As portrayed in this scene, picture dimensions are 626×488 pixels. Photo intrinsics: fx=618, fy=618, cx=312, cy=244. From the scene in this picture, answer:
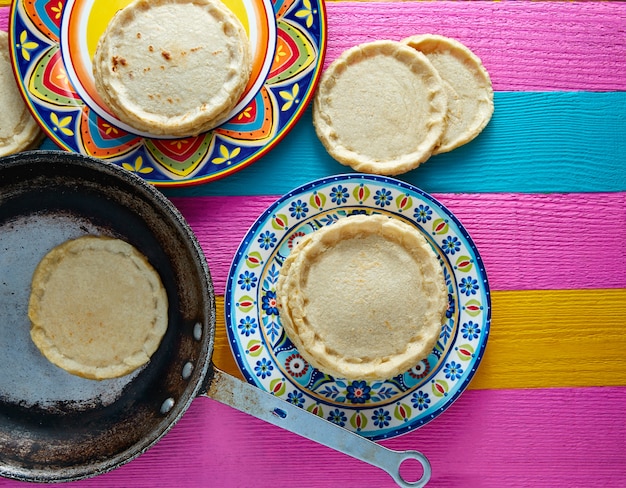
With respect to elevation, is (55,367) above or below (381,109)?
below

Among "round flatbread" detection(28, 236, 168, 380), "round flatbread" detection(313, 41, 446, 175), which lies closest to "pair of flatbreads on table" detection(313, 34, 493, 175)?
"round flatbread" detection(313, 41, 446, 175)

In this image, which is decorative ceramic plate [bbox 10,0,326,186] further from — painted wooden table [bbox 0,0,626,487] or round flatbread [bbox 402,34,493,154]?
round flatbread [bbox 402,34,493,154]

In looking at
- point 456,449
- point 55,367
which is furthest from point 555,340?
point 55,367

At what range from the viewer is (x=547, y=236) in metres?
1.75

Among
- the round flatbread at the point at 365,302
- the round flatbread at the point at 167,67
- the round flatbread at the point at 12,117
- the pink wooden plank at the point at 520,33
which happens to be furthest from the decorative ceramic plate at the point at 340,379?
the round flatbread at the point at 12,117

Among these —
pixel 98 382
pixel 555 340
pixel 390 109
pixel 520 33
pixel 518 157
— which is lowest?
pixel 555 340

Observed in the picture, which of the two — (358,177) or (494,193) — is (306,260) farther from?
(494,193)

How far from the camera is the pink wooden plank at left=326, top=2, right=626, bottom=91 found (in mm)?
1760

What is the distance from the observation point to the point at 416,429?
1663mm

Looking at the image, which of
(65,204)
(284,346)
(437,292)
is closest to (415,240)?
(437,292)

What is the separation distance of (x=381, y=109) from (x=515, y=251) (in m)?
0.55

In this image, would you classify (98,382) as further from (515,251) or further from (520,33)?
(520,33)

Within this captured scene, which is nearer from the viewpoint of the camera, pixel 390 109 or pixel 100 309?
pixel 100 309

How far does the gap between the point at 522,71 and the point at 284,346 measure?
1.04 metres
